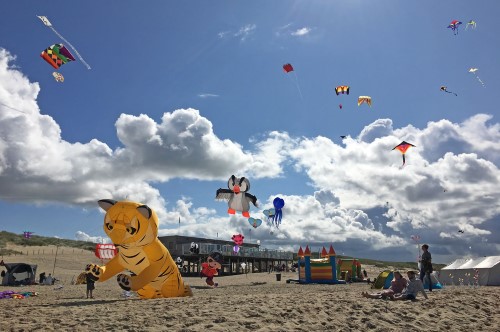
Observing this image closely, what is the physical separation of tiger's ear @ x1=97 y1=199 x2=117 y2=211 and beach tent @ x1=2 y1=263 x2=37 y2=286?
1811cm

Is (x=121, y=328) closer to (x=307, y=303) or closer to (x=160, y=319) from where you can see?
(x=160, y=319)

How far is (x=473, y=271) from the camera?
80.4 feet

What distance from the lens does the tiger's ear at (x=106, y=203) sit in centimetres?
1228

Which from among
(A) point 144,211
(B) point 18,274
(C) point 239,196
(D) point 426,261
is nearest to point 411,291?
(D) point 426,261

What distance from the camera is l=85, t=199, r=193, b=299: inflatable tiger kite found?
11914 millimetres

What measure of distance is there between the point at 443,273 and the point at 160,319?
24.9 meters

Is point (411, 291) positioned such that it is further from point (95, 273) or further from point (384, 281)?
point (95, 273)

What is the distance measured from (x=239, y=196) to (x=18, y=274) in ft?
59.6

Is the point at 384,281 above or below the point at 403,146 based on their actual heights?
below

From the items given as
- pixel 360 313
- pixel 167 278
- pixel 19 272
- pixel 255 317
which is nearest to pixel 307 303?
pixel 360 313

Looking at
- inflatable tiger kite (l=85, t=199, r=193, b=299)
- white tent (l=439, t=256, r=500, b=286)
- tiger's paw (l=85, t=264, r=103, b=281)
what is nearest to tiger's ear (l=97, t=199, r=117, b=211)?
inflatable tiger kite (l=85, t=199, r=193, b=299)

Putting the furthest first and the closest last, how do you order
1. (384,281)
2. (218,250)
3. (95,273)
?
1. (218,250)
2. (384,281)
3. (95,273)

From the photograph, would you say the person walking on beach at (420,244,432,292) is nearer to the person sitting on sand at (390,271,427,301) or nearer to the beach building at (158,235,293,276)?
the person sitting on sand at (390,271,427,301)

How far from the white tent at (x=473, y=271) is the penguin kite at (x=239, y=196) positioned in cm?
1468
